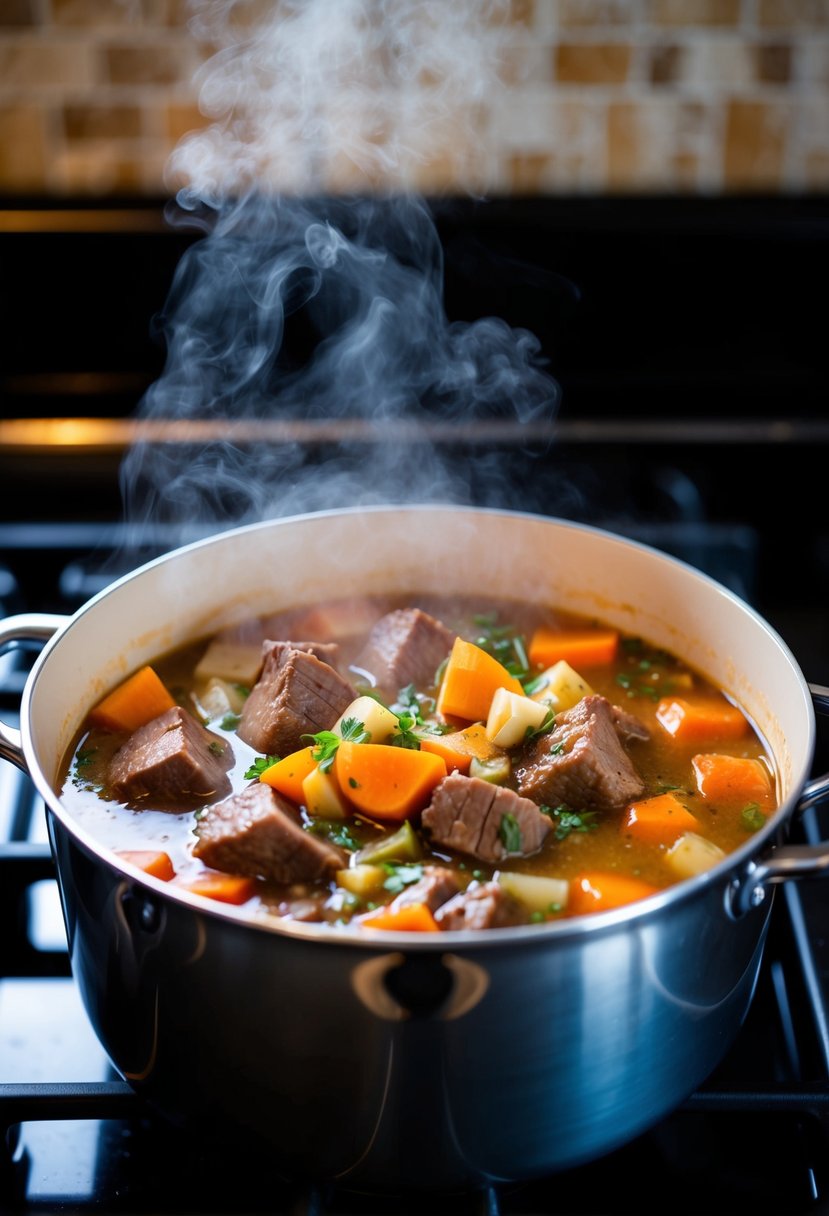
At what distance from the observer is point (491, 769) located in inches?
75.6

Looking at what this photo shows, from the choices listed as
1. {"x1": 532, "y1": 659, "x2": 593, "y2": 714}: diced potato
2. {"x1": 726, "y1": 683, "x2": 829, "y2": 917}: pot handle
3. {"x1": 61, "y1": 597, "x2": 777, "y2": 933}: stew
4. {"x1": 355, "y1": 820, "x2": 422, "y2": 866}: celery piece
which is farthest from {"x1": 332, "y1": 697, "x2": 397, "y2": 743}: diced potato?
{"x1": 726, "y1": 683, "x2": 829, "y2": 917}: pot handle

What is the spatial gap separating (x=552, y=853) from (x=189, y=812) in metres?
0.57

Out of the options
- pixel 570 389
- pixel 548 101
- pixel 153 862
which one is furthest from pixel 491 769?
pixel 548 101

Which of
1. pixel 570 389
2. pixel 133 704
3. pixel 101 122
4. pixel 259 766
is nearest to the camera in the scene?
pixel 259 766

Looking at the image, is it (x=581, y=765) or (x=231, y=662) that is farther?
(x=231, y=662)

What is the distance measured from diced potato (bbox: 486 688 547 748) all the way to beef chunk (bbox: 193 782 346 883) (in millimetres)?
390

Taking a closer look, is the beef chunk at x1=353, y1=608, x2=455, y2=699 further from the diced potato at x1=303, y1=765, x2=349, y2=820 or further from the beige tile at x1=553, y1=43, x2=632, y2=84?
the beige tile at x1=553, y1=43, x2=632, y2=84

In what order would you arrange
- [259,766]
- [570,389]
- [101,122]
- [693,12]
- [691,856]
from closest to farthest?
1. [691,856]
2. [259,766]
3. [693,12]
4. [101,122]
5. [570,389]

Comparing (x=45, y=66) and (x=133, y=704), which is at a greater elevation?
(x=45, y=66)

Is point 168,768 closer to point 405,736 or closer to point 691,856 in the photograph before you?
point 405,736

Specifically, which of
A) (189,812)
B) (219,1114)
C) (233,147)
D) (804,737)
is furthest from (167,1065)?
(233,147)

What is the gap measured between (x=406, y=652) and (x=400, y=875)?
22.1 inches

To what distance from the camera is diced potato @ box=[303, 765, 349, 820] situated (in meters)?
1.83

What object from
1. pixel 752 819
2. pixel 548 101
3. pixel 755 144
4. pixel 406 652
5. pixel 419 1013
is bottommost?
pixel 752 819
